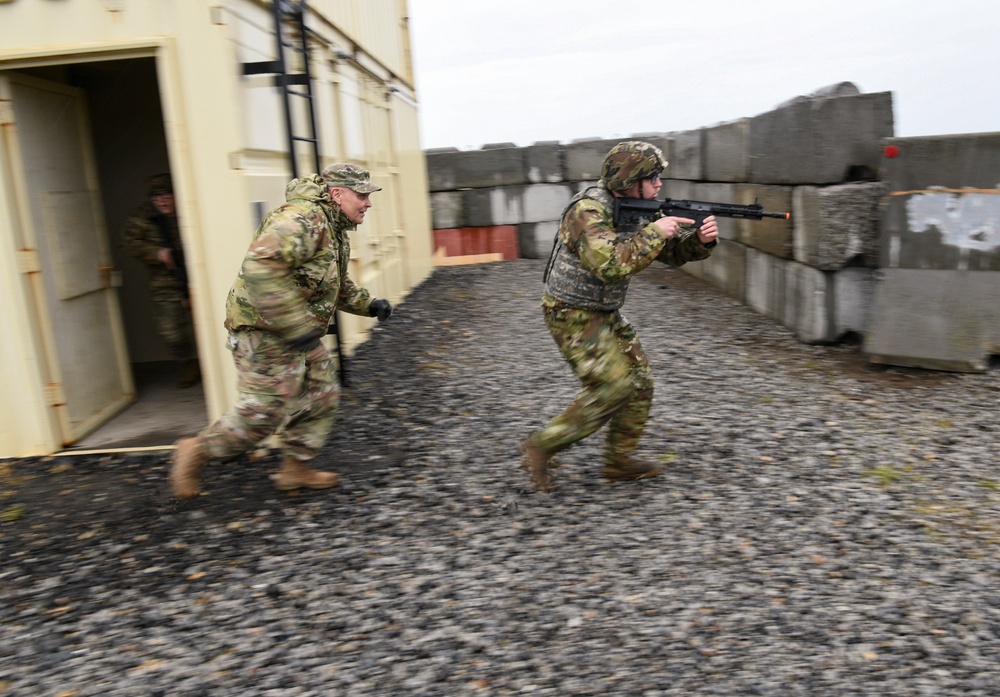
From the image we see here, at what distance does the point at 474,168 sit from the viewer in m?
13.2

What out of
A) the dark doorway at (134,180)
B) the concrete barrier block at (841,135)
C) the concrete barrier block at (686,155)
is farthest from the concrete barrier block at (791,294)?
the dark doorway at (134,180)

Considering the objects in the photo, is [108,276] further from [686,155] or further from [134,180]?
[686,155]

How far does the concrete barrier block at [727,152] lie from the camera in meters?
8.21

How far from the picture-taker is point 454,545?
144 inches

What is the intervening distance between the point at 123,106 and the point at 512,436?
15.7 feet

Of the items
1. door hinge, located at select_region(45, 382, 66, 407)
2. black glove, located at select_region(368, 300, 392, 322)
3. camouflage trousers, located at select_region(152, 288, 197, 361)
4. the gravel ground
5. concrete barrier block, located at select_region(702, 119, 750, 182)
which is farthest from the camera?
concrete barrier block, located at select_region(702, 119, 750, 182)

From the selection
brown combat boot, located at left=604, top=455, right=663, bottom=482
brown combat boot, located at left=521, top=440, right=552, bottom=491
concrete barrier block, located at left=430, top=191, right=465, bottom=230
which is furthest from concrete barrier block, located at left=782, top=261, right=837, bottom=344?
concrete barrier block, located at left=430, top=191, right=465, bottom=230

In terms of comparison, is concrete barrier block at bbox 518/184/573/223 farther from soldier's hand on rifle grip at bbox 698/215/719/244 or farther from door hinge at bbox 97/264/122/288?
soldier's hand on rifle grip at bbox 698/215/719/244

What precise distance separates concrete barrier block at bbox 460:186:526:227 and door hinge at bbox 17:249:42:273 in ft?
29.4

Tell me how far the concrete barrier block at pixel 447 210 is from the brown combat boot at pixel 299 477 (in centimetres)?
954

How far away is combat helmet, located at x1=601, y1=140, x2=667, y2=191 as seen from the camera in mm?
3941

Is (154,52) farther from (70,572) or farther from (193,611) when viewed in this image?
(193,611)

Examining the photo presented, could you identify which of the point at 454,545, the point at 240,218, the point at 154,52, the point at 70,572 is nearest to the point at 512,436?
the point at 454,545

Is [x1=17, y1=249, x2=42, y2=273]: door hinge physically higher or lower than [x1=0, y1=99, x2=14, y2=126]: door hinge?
lower
